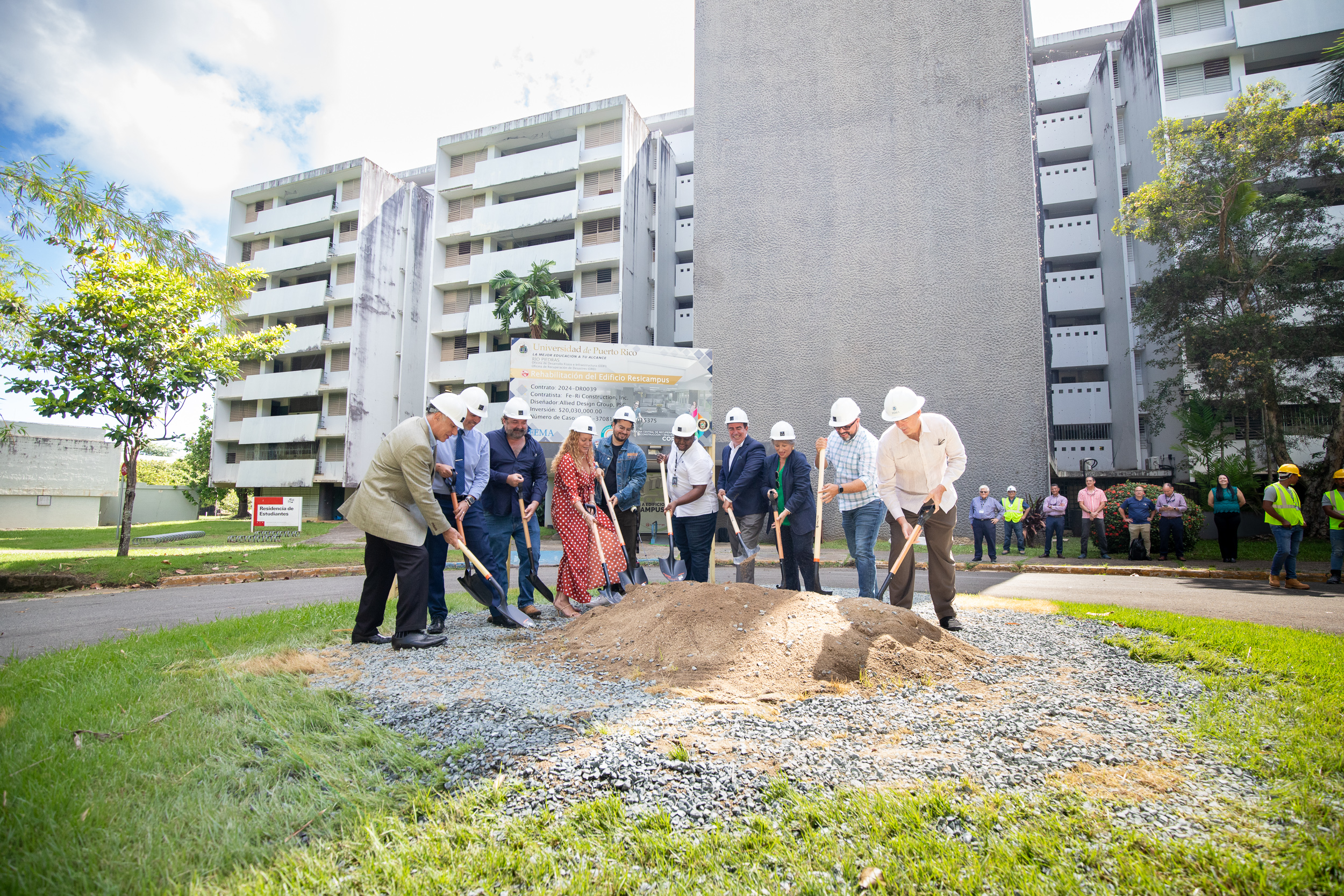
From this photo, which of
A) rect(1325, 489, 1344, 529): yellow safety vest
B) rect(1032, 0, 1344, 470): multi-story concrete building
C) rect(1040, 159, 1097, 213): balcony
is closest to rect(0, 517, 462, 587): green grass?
rect(1325, 489, 1344, 529): yellow safety vest

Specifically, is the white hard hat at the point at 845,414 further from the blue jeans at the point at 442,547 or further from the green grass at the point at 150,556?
the green grass at the point at 150,556

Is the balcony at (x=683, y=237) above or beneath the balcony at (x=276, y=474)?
above

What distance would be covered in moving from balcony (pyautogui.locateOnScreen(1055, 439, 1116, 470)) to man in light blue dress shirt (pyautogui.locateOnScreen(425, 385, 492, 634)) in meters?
27.3

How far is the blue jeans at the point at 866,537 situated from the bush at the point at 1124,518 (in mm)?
10991

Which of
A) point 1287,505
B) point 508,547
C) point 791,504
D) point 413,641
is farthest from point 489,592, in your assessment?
point 1287,505

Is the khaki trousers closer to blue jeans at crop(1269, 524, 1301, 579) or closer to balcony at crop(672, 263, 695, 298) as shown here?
blue jeans at crop(1269, 524, 1301, 579)

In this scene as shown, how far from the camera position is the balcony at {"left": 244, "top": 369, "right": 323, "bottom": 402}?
34188 millimetres

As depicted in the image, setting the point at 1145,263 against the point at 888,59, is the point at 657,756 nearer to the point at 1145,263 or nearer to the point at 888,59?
the point at 888,59

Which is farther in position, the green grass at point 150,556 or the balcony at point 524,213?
the balcony at point 524,213

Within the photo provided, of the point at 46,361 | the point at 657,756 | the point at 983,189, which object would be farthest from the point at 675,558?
the point at 983,189

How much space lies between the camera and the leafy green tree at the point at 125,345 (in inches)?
540

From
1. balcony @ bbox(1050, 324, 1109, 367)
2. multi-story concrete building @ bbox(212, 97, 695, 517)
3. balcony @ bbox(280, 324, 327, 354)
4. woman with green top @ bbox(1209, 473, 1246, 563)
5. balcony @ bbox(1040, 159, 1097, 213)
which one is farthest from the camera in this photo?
balcony @ bbox(280, 324, 327, 354)

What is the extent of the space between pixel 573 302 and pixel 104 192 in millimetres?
23860

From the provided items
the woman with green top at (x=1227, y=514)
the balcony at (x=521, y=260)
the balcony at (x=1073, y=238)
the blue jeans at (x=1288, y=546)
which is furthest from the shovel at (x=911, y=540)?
the balcony at (x=1073, y=238)
